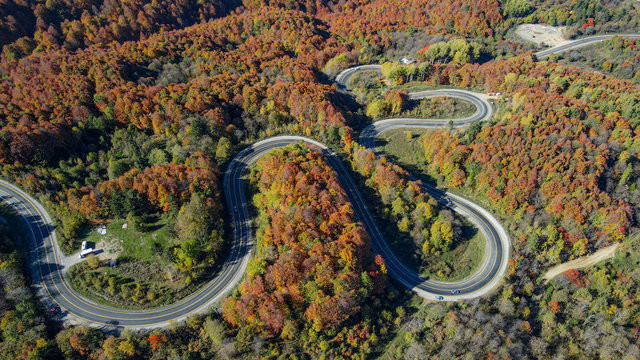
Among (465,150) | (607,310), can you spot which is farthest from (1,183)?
(607,310)

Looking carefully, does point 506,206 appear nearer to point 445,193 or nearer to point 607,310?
point 445,193

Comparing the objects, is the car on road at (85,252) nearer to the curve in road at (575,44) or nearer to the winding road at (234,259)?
the winding road at (234,259)

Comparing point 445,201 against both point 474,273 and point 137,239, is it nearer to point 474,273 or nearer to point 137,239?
point 474,273

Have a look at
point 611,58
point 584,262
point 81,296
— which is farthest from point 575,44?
point 81,296

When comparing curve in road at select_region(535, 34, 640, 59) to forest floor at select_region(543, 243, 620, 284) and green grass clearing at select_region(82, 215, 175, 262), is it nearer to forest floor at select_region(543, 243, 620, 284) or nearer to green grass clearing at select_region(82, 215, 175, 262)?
forest floor at select_region(543, 243, 620, 284)

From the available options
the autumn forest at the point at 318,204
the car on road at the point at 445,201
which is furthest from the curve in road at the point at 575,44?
the car on road at the point at 445,201

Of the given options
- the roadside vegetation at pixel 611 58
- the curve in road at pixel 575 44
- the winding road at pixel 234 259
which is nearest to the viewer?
the winding road at pixel 234 259

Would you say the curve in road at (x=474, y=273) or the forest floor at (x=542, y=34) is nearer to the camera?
the curve in road at (x=474, y=273)
